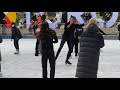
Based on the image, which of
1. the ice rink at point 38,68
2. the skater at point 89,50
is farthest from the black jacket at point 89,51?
the ice rink at point 38,68

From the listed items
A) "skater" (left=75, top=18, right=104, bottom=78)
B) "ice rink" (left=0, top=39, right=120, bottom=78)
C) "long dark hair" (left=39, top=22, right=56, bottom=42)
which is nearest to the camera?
"skater" (left=75, top=18, right=104, bottom=78)

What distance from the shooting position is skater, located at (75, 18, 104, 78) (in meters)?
8.42

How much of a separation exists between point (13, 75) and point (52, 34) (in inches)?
85.5

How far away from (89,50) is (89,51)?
2 cm

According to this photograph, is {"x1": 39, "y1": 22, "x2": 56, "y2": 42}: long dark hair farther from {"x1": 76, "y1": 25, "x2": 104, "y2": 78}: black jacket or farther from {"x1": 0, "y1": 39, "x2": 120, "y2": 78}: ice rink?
{"x1": 0, "y1": 39, "x2": 120, "y2": 78}: ice rink

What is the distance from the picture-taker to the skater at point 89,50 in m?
8.42

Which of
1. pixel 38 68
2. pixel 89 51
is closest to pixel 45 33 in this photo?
pixel 89 51

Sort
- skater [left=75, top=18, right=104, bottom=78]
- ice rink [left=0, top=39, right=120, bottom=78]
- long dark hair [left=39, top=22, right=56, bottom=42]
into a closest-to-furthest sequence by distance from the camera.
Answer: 1. skater [left=75, top=18, right=104, bottom=78]
2. long dark hair [left=39, top=22, right=56, bottom=42]
3. ice rink [left=0, top=39, right=120, bottom=78]

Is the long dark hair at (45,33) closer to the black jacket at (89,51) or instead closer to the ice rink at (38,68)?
the black jacket at (89,51)

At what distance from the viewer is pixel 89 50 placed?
27.6 ft

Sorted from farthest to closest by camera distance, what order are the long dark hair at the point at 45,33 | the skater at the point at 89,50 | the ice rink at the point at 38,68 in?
the ice rink at the point at 38,68, the long dark hair at the point at 45,33, the skater at the point at 89,50

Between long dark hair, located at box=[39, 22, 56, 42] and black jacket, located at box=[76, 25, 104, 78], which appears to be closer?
black jacket, located at box=[76, 25, 104, 78]

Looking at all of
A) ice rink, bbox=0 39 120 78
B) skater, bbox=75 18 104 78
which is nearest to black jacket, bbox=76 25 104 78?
skater, bbox=75 18 104 78

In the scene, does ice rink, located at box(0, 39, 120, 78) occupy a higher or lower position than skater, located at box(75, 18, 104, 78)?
lower
